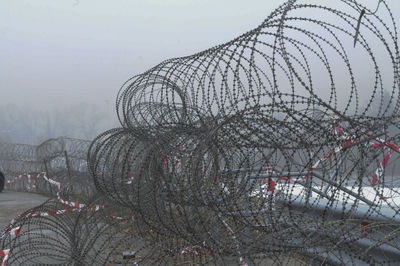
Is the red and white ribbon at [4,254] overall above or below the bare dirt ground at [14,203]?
above

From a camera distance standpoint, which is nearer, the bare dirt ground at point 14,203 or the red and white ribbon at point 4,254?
the red and white ribbon at point 4,254

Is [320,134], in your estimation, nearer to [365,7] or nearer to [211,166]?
[365,7]

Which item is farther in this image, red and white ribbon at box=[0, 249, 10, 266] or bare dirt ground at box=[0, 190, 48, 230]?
bare dirt ground at box=[0, 190, 48, 230]

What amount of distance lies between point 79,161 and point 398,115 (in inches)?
440

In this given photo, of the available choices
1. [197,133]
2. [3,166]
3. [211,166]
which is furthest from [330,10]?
[3,166]

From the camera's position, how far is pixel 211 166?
15.0 ft

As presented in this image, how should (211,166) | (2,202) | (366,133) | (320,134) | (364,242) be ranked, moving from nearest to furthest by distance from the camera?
1. (366,133)
2. (320,134)
3. (364,242)
4. (211,166)
5. (2,202)

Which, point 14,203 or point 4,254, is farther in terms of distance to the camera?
point 14,203

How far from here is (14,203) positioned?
44.2 ft

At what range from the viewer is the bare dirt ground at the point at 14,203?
432 inches

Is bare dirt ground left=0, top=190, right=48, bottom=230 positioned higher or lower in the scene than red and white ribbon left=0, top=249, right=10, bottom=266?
lower

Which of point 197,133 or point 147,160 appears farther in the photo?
point 147,160

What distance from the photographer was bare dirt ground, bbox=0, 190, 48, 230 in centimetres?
1098

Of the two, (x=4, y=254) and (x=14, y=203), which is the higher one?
(x=4, y=254)
